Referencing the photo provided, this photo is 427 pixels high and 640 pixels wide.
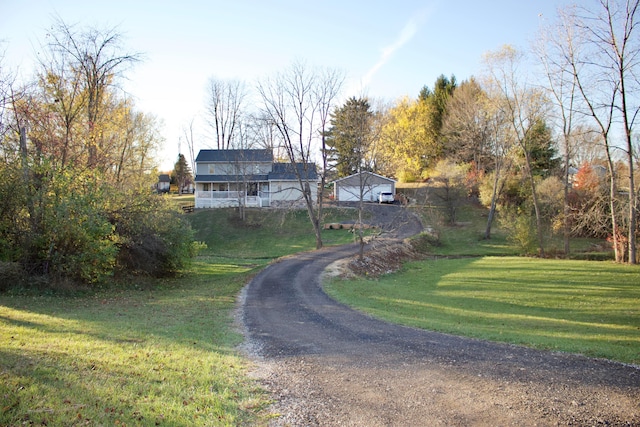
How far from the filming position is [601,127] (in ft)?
80.0

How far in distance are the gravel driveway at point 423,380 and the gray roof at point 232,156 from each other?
117 ft

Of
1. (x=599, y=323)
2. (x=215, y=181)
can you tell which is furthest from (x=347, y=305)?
(x=215, y=181)

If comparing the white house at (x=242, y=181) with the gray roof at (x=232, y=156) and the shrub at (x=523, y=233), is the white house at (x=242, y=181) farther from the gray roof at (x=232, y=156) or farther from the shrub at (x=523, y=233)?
the shrub at (x=523, y=233)

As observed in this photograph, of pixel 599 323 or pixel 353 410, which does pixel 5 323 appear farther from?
pixel 599 323

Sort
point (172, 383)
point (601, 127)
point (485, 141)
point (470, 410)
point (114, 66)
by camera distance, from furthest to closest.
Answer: point (485, 141) → point (601, 127) → point (114, 66) → point (172, 383) → point (470, 410)

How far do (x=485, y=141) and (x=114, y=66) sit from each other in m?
33.0

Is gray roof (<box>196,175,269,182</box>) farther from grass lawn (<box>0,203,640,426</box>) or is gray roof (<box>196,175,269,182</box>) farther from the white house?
grass lawn (<box>0,203,640,426</box>)

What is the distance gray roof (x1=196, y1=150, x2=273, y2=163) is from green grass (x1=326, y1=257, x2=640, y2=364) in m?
26.0

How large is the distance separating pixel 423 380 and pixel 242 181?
4297 centimetres

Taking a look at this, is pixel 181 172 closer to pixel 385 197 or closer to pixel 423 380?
pixel 385 197

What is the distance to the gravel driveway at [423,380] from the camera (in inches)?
208

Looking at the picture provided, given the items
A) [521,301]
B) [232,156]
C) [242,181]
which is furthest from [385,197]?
[521,301]

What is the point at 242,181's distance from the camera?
47.7 meters

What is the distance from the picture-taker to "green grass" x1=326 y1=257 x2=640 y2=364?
9.74 m
